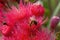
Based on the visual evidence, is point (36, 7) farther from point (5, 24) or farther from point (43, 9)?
point (5, 24)

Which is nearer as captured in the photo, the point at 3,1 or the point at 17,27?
the point at 17,27

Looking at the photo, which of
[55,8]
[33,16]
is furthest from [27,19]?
[55,8]

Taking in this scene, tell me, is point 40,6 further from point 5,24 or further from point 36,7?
point 5,24

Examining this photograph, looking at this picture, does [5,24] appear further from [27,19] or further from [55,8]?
[55,8]

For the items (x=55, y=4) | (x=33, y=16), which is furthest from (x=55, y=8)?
(x=33, y=16)
